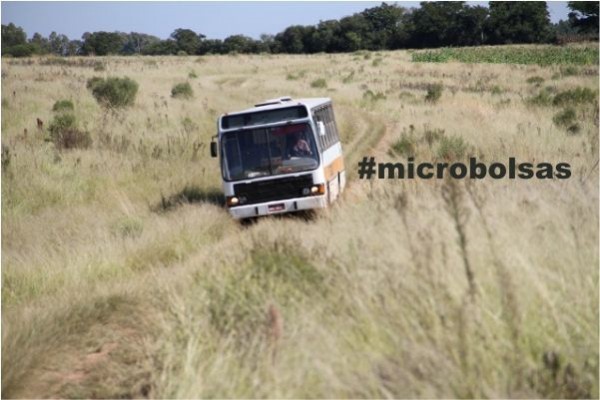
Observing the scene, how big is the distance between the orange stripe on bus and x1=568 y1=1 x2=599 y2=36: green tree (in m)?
56.3

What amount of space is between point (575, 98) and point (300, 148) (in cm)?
1826

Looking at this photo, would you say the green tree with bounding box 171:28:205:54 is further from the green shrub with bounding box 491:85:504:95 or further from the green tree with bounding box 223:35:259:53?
the green shrub with bounding box 491:85:504:95

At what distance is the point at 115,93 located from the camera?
3128 cm

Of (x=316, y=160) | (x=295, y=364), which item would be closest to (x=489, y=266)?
(x=295, y=364)

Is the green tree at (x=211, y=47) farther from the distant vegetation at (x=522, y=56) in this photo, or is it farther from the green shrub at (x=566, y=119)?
the green shrub at (x=566, y=119)

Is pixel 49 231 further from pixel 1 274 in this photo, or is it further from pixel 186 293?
pixel 186 293

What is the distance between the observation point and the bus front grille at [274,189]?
43.5ft

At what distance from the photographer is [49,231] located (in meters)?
13.0

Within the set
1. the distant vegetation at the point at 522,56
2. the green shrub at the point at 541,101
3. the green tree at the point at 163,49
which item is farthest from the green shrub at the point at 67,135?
the green tree at the point at 163,49

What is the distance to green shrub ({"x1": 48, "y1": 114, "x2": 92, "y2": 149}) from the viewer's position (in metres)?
21.3

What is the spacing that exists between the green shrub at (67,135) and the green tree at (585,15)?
53873 mm

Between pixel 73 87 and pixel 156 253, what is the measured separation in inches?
1105

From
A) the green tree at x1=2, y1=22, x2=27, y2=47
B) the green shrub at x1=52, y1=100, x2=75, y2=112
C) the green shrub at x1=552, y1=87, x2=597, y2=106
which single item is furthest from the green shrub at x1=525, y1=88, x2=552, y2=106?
the green tree at x1=2, y1=22, x2=27, y2=47

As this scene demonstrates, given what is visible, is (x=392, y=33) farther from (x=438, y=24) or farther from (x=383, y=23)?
(x=438, y=24)
